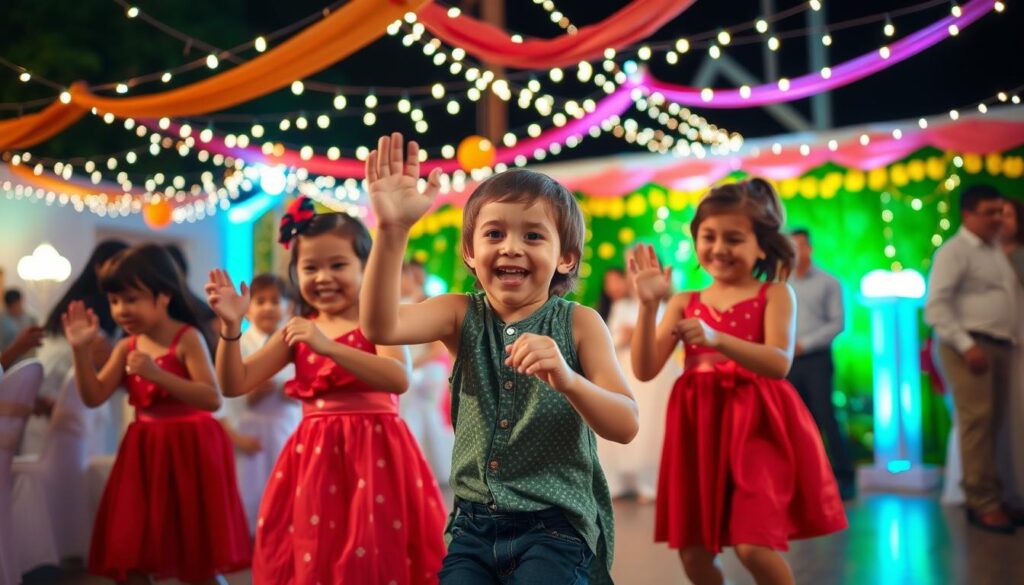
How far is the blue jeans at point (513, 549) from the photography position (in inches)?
71.4

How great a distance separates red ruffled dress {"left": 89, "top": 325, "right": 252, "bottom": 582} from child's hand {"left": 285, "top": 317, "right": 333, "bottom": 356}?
103 centimetres

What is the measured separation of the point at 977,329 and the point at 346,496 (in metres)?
3.92

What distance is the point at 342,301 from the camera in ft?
9.45

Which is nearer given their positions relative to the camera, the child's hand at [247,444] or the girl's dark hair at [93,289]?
the girl's dark hair at [93,289]

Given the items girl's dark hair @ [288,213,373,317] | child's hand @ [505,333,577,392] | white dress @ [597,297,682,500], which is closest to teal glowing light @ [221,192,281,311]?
white dress @ [597,297,682,500]

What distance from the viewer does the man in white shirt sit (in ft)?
17.1

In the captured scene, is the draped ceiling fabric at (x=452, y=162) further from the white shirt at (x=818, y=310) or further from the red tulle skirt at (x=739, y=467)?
the red tulle skirt at (x=739, y=467)

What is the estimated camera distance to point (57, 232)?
9766 millimetres

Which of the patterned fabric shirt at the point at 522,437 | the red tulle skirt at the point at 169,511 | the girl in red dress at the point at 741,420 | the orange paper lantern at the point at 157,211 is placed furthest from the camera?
the orange paper lantern at the point at 157,211

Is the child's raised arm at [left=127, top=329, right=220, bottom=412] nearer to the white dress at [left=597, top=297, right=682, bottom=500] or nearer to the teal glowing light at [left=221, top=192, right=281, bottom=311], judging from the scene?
the white dress at [left=597, top=297, right=682, bottom=500]

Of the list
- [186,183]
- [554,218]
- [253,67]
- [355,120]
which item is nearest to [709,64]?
[355,120]

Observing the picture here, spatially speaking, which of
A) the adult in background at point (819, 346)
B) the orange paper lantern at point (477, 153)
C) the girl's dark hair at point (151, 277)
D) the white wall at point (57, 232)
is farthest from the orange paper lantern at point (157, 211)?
the girl's dark hair at point (151, 277)

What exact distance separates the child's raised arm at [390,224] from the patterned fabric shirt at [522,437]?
0.18m

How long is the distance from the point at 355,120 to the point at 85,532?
10.1 meters
